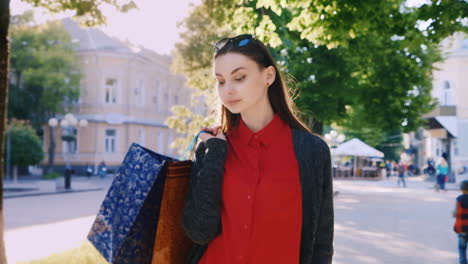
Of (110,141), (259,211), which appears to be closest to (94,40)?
(110,141)

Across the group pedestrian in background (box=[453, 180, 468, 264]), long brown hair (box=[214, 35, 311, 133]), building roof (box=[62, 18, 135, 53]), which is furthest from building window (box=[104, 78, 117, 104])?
long brown hair (box=[214, 35, 311, 133])

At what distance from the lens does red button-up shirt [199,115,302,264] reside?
2094 mm

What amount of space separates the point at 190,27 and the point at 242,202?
20.0m

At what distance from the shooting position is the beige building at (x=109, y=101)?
1534 inches

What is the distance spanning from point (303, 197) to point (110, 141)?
128 ft

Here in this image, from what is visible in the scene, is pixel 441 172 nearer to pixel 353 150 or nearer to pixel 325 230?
pixel 353 150

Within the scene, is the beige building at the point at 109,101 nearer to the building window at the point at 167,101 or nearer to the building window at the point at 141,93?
the building window at the point at 141,93

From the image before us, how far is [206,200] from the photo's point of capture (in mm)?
2059

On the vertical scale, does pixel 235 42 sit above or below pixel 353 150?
above

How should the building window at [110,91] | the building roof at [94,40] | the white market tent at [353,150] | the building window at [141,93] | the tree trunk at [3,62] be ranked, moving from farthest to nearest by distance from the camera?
the building window at [141,93], the building window at [110,91], the building roof at [94,40], the white market tent at [353,150], the tree trunk at [3,62]

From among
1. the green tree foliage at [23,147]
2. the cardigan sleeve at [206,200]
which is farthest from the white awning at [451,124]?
the cardigan sleeve at [206,200]

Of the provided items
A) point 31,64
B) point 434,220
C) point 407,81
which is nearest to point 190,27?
point 407,81

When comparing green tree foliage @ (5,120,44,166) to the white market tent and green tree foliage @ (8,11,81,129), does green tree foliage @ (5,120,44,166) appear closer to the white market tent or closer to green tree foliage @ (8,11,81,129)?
green tree foliage @ (8,11,81,129)

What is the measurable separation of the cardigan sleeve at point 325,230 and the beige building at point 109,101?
125 feet
